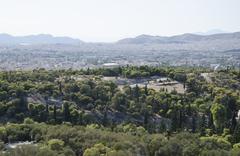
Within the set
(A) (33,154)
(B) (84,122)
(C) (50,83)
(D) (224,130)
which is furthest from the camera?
(C) (50,83)

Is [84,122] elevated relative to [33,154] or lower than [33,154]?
lower

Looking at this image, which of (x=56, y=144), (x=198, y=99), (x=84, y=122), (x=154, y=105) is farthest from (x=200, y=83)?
(x=56, y=144)

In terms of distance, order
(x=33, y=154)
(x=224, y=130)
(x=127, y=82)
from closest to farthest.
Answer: (x=33, y=154)
(x=224, y=130)
(x=127, y=82)

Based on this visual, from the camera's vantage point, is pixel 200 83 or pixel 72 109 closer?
pixel 72 109

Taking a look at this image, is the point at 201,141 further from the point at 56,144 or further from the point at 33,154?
the point at 33,154

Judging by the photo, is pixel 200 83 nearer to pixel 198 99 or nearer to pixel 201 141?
pixel 198 99

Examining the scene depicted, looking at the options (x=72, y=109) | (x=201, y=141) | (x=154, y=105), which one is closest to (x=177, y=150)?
(x=201, y=141)

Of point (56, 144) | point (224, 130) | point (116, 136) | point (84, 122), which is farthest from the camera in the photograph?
point (84, 122)

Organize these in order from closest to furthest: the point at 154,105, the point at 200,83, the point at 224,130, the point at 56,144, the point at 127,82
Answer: the point at 56,144 < the point at 224,130 < the point at 154,105 < the point at 200,83 < the point at 127,82

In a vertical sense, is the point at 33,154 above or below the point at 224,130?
above
